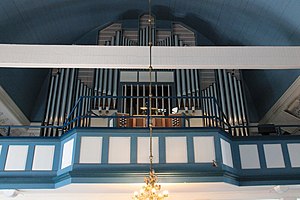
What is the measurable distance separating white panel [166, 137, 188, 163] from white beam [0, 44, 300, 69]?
181 cm

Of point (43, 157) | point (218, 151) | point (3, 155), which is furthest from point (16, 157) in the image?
point (218, 151)


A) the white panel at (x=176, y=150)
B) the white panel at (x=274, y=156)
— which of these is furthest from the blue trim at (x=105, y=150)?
the white panel at (x=274, y=156)

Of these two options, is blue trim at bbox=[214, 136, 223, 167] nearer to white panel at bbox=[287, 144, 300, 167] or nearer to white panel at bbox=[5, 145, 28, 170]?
white panel at bbox=[287, 144, 300, 167]

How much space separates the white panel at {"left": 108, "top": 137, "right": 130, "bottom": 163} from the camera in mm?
Answer: 6863

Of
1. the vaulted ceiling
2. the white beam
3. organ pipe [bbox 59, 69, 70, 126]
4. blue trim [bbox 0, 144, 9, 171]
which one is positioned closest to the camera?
blue trim [bbox 0, 144, 9, 171]

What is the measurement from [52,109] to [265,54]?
6270mm

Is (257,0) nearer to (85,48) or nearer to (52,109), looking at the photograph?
(85,48)

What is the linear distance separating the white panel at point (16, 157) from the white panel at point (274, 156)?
505 cm

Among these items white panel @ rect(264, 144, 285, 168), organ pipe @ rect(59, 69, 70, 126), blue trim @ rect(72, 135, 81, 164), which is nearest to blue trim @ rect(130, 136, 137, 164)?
blue trim @ rect(72, 135, 81, 164)

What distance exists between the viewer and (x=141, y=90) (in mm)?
11484

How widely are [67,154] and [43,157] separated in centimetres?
61

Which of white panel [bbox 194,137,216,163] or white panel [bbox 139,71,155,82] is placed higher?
white panel [bbox 139,71,155,82]

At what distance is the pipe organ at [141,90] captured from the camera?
10570 mm

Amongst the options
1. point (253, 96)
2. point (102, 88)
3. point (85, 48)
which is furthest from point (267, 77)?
point (85, 48)
